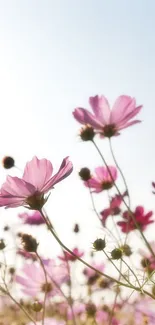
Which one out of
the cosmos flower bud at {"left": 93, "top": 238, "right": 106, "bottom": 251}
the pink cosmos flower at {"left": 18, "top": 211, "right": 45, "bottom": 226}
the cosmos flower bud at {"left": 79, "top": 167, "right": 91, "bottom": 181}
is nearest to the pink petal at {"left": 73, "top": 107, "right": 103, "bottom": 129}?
the cosmos flower bud at {"left": 79, "top": 167, "right": 91, "bottom": 181}

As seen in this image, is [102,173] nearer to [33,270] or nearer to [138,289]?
[33,270]

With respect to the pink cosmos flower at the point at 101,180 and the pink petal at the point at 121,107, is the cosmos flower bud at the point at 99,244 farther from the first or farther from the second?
the pink cosmos flower at the point at 101,180

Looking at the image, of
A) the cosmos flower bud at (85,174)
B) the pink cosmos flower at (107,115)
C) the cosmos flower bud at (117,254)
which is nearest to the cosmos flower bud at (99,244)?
the cosmos flower bud at (117,254)

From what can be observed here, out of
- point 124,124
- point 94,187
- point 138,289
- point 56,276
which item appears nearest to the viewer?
point 138,289

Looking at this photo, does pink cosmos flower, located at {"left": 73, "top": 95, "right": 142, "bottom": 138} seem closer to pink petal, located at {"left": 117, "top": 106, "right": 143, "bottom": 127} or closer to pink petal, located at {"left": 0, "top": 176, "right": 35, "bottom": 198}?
pink petal, located at {"left": 117, "top": 106, "right": 143, "bottom": 127}

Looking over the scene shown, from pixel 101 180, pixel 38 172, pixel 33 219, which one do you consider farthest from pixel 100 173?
pixel 38 172

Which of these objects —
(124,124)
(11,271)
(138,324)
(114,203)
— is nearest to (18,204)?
(124,124)
